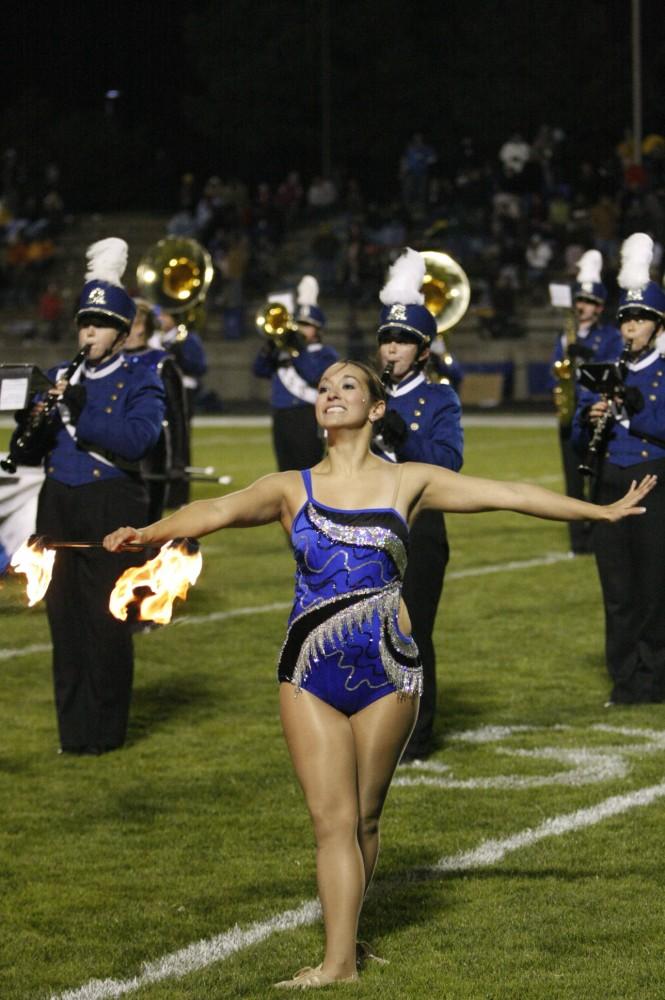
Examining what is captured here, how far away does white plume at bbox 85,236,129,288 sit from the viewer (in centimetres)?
702

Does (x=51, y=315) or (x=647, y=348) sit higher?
(x=647, y=348)

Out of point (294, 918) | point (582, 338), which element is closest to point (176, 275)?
point (582, 338)

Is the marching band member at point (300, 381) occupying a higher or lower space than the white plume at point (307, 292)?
lower

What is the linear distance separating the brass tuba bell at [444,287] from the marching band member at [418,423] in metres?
2.35

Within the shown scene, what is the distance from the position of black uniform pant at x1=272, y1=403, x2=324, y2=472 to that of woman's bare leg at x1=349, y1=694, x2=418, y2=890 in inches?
380

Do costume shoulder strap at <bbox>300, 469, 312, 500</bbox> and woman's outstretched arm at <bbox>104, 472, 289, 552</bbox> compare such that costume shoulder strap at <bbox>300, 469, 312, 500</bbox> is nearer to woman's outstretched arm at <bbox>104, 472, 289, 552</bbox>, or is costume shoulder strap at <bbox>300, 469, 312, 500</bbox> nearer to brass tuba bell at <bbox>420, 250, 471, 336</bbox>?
woman's outstretched arm at <bbox>104, 472, 289, 552</bbox>

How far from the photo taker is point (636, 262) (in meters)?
7.87

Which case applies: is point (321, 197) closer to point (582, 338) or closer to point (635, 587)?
point (582, 338)

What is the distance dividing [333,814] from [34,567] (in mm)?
966

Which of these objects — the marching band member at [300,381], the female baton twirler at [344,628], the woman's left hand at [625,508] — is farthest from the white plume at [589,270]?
the female baton twirler at [344,628]

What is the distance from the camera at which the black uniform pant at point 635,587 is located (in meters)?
7.71

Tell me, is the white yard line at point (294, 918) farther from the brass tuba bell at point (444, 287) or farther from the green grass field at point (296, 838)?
the brass tuba bell at point (444, 287)

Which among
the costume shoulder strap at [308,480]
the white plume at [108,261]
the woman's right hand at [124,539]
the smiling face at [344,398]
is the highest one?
the white plume at [108,261]

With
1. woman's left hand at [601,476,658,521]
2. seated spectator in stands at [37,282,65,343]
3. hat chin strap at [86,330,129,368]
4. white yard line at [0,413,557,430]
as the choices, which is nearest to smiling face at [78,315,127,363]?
hat chin strap at [86,330,129,368]
